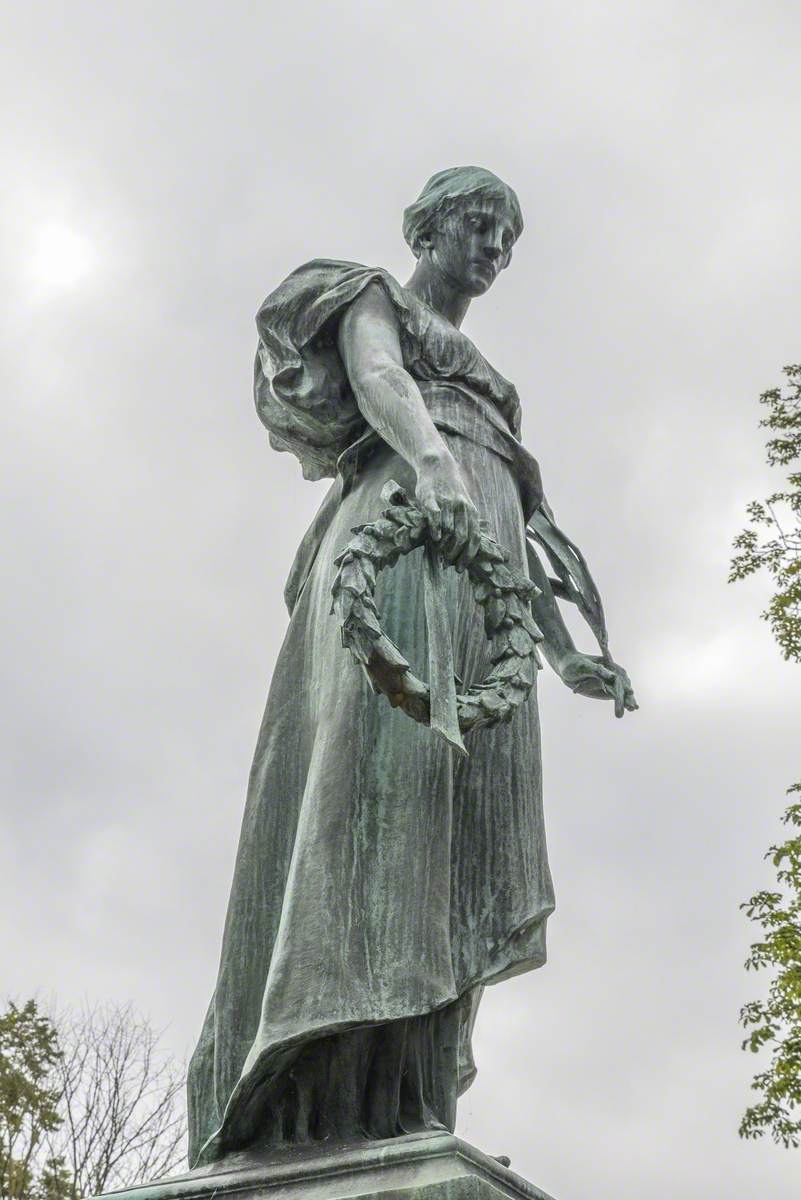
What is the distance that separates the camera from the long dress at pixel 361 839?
4.69 metres

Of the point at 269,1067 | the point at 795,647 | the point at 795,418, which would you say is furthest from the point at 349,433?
the point at 795,418

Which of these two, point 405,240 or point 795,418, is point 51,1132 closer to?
point 795,418

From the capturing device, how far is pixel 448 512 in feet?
16.4

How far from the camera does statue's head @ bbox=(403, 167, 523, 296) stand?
245 inches

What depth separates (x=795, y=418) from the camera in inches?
797

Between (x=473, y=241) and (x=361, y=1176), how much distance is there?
361cm

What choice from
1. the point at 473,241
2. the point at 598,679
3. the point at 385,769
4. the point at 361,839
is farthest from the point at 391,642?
the point at 473,241

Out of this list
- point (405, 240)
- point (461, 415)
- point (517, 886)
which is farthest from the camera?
point (405, 240)

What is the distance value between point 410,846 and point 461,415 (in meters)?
1.77

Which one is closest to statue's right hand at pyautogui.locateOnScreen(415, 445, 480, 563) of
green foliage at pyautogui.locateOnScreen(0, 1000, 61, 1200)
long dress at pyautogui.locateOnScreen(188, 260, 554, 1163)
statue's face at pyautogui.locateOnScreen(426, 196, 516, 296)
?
long dress at pyautogui.locateOnScreen(188, 260, 554, 1163)

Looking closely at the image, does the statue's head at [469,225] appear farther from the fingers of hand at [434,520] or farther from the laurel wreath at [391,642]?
the fingers of hand at [434,520]

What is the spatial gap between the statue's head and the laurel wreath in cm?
152

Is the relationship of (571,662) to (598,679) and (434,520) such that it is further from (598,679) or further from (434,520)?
(434,520)

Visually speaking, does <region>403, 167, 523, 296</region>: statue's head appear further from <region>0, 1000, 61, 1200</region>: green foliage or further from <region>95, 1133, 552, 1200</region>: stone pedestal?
<region>0, 1000, 61, 1200</region>: green foliage
